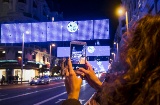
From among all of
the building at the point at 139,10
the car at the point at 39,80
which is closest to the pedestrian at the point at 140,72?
the building at the point at 139,10

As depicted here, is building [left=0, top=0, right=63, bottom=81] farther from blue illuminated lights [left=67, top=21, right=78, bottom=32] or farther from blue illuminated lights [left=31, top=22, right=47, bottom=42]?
blue illuminated lights [left=67, top=21, right=78, bottom=32]

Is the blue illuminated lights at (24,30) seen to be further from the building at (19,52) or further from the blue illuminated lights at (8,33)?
the building at (19,52)

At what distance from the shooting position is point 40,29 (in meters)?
37.0

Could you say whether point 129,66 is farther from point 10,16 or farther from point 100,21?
point 10,16

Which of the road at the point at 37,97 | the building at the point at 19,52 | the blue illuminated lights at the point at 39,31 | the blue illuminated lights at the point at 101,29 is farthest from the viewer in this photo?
the building at the point at 19,52

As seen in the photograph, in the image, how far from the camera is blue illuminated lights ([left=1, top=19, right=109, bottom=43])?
34.2 m

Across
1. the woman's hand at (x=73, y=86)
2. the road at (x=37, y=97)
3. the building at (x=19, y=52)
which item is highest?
the building at (x=19, y=52)

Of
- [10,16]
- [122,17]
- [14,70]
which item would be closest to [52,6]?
[122,17]

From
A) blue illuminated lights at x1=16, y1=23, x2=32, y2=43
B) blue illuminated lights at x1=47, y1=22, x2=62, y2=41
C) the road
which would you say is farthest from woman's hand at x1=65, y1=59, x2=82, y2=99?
blue illuminated lights at x1=16, y1=23, x2=32, y2=43

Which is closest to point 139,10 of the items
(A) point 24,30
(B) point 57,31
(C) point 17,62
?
(B) point 57,31

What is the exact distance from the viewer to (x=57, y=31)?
35.5m

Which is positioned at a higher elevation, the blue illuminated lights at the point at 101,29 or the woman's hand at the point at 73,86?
the blue illuminated lights at the point at 101,29

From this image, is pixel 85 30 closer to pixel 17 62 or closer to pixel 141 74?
pixel 17 62

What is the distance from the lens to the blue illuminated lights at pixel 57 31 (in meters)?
34.2
